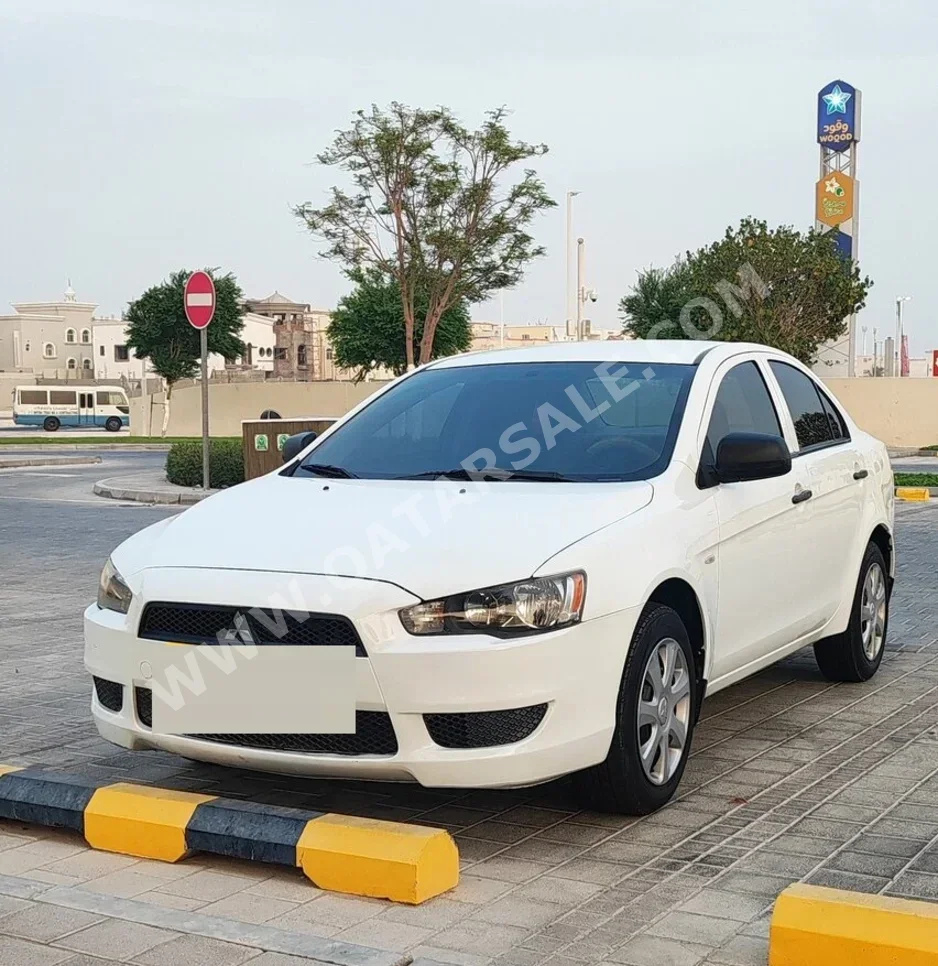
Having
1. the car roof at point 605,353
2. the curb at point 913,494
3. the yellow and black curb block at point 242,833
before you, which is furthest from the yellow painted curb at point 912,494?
the yellow and black curb block at point 242,833

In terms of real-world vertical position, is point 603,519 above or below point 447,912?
above

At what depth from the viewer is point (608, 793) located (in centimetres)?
474

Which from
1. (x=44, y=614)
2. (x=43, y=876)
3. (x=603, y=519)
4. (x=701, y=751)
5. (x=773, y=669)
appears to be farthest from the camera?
(x=44, y=614)

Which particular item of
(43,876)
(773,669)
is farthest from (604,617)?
(773,669)

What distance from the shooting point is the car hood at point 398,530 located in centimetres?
440

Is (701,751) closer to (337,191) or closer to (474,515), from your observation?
(474,515)

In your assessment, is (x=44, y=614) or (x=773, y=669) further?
(x=44, y=614)

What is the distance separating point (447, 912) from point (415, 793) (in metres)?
1.19

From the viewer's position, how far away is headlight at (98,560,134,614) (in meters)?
4.79

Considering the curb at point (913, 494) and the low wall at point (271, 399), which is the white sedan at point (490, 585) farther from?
the low wall at point (271, 399)

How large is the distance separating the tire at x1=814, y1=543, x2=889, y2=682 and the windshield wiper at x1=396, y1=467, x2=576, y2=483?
230 cm

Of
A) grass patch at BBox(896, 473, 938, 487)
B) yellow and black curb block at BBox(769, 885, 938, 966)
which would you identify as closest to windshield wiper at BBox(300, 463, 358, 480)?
yellow and black curb block at BBox(769, 885, 938, 966)

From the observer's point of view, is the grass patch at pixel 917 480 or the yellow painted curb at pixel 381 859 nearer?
the yellow painted curb at pixel 381 859

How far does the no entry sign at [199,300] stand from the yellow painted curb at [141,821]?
1327 cm
